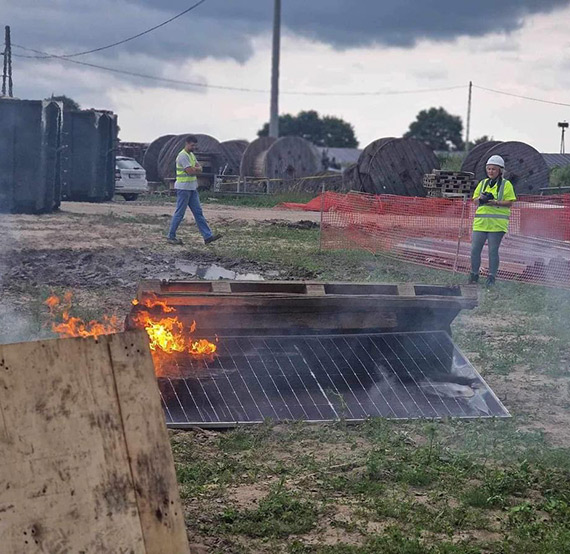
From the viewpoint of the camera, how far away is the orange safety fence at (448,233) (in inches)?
568

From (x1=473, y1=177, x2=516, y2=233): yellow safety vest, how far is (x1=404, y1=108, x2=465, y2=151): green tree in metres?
86.3

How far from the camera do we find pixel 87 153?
27.3m

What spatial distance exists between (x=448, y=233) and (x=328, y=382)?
10189 millimetres

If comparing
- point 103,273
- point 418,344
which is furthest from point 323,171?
point 418,344

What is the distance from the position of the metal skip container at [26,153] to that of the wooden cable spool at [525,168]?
1312 cm

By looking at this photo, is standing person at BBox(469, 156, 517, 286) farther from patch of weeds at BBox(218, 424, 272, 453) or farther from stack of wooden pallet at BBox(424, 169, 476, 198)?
stack of wooden pallet at BBox(424, 169, 476, 198)

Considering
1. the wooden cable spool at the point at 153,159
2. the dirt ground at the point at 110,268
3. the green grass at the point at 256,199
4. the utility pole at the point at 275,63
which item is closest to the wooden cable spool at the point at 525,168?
the green grass at the point at 256,199

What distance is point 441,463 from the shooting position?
5812 mm

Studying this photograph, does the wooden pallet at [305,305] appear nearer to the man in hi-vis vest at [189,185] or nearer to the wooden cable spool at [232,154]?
the man in hi-vis vest at [189,185]

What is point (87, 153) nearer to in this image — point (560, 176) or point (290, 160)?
point (290, 160)

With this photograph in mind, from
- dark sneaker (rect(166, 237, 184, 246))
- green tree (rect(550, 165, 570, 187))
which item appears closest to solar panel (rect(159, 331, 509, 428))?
dark sneaker (rect(166, 237, 184, 246))

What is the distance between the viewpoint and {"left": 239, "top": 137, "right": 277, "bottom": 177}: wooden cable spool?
40406 mm

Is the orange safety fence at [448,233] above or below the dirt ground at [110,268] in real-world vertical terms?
above

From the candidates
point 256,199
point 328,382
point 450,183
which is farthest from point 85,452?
point 256,199
